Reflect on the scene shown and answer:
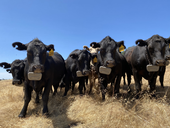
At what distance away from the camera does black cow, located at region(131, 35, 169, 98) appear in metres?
3.90

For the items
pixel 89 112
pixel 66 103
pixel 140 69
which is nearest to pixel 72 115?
pixel 89 112

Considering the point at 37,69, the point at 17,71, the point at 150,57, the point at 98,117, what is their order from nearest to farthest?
the point at 37,69, the point at 98,117, the point at 150,57, the point at 17,71

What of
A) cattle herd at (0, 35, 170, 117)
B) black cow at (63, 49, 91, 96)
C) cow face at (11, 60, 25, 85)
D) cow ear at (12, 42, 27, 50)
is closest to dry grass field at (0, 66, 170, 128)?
cattle herd at (0, 35, 170, 117)

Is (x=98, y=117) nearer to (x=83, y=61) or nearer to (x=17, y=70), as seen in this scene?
(x=83, y=61)

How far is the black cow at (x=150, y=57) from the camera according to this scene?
3.90 m

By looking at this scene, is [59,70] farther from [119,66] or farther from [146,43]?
[146,43]

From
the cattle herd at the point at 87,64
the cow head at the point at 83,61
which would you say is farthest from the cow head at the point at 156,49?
the cow head at the point at 83,61

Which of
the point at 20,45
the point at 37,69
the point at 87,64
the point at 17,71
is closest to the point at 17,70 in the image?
the point at 17,71

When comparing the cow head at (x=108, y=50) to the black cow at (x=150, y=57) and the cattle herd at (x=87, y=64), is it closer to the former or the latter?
the cattle herd at (x=87, y=64)

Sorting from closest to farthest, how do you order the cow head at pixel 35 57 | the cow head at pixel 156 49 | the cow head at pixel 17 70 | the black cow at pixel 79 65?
the cow head at pixel 35 57 → the cow head at pixel 156 49 → the cow head at pixel 17 70 → the black cow at pixel 79 65

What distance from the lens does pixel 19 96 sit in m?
6.29

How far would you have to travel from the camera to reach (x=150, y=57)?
420 cm

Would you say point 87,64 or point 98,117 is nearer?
point 98,117

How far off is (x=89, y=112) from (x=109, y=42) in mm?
2501
